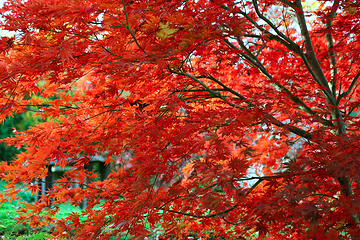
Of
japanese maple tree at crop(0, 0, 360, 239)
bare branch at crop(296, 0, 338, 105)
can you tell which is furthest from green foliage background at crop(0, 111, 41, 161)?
bare branch at crop(296, 0, 338, 105)

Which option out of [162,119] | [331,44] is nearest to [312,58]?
[331,44]

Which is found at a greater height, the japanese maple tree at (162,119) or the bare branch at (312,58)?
the bare branch at (312,58)

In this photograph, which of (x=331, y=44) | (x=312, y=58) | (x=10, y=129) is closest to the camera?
(x=312, y=58)

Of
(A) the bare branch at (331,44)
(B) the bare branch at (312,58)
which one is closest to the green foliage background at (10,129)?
(B) the bare branch at (312,58)

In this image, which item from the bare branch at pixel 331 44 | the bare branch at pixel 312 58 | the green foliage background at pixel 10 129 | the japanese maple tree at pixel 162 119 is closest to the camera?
the japanese maple tree at pixel 162 119

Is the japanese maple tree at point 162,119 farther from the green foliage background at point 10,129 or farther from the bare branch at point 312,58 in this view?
the green foliage background at point 10,129

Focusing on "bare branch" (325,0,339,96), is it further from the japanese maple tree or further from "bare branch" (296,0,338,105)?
"bare branch" (296,0,338,105)

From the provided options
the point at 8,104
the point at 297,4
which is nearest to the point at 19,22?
the point at 8,104

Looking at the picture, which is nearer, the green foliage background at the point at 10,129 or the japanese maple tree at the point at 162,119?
the japanese maple tree at the point at 162,119

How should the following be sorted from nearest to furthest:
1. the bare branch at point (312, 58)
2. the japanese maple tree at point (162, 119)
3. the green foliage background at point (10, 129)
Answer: the japanese maple tree at point (162, 119) < the bare branch at point (312, 58) < the green foliage background at point (10, 129)

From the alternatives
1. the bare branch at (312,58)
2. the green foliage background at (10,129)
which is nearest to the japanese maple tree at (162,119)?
the bare branch at (312,58)

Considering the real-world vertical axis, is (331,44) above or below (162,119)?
above

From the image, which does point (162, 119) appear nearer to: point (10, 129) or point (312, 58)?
point (312, 58)

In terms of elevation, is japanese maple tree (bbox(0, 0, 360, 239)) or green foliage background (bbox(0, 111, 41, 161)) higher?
green foliage background (bbox(0, 111, 41, 161))
